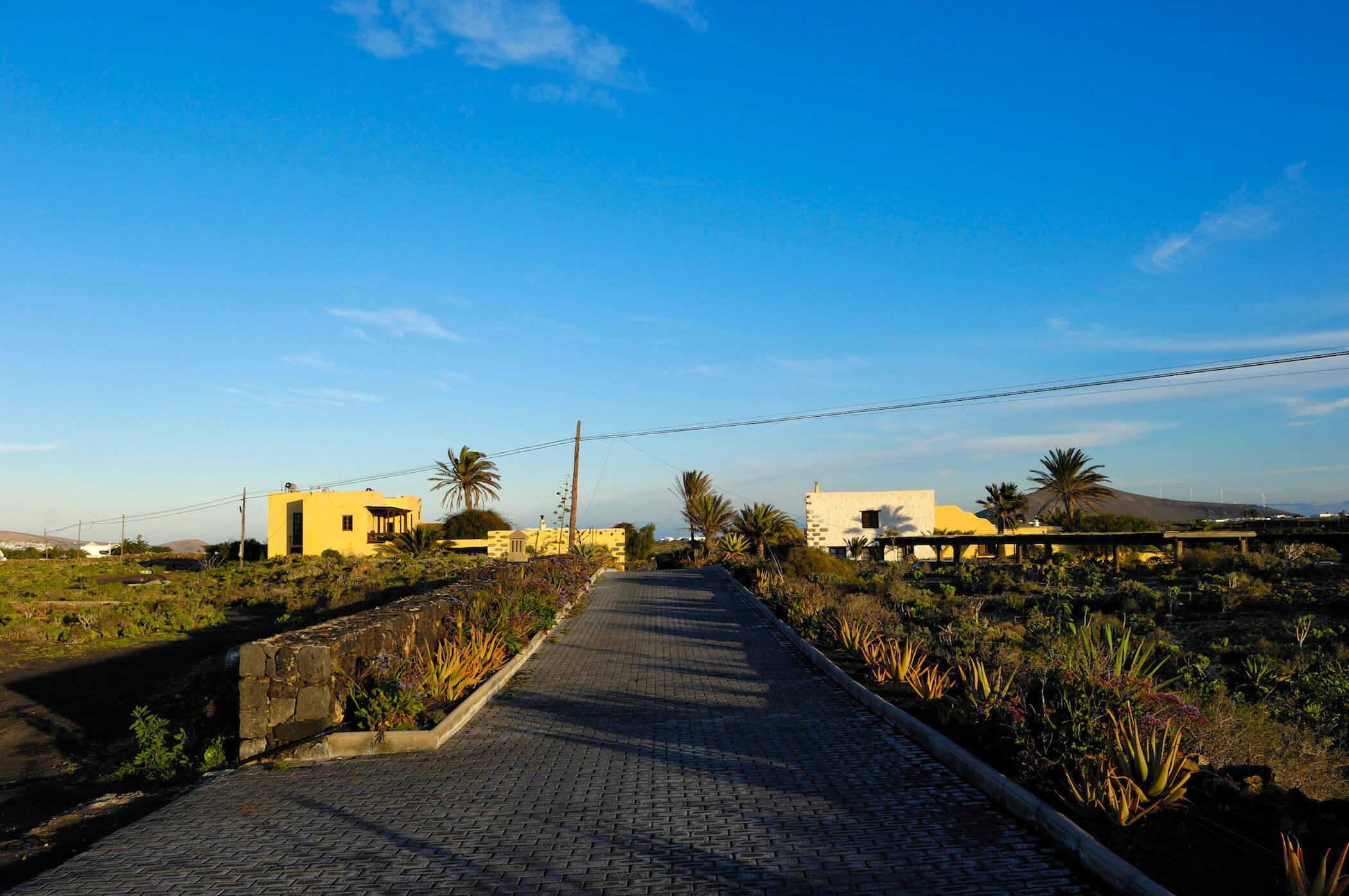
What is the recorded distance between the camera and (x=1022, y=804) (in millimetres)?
5719

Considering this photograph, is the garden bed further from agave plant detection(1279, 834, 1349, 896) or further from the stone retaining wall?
the stone retaining wall

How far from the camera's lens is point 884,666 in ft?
35.5

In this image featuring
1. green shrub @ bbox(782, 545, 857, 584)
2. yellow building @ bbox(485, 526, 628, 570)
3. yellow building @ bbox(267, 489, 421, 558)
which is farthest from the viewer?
yellow building @ bbox(267, 489, 421, 558)

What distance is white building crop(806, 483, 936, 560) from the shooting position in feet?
178

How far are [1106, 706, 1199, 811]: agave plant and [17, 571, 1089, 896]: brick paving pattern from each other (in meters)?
0.85

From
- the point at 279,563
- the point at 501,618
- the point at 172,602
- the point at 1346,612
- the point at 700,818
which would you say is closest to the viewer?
the point at 700,818

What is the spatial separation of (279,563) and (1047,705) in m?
47.4

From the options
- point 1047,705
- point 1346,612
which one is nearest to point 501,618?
point 1047,705

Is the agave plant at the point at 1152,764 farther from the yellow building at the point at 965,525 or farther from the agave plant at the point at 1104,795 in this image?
the yellow building at the point at 965,525

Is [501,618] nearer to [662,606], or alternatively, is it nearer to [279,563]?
[662,606]

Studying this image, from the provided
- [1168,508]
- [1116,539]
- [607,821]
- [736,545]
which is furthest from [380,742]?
[1168,508]

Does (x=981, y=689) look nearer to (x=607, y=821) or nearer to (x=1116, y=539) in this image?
(x=607, y=821)

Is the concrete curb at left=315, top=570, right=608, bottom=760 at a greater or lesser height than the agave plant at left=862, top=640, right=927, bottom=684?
lesser

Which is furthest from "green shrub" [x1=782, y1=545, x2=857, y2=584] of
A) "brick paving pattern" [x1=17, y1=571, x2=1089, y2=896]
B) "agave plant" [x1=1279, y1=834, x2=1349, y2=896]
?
"agave plant" [x1=1279, y1=834, x2=1349, y2=896]
